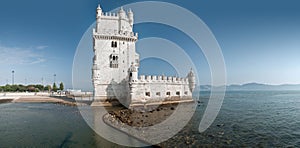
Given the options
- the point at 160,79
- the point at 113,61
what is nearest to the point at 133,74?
the point at 113,61

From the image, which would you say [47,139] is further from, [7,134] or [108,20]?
[108,20]

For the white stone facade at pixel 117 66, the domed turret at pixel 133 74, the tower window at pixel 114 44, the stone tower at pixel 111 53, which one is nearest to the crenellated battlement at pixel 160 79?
the white stone facade at pixel 117 66

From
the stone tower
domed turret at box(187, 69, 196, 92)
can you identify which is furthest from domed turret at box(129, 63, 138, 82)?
domed turret at box(187, 69, 196, 92)

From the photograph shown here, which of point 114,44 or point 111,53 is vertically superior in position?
point 114,44

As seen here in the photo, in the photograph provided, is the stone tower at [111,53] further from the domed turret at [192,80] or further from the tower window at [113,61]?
the domed turret at [192,80]

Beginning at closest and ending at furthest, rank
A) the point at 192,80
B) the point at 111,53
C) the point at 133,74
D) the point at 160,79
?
the point at 133,74 < the point at 111,53 < the point at 160,79 < the point at 192,80

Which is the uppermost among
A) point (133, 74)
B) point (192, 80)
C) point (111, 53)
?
point (111, 53)

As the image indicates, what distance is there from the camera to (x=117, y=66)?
33.0 meters

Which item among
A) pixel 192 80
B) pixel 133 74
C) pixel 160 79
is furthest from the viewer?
pixel 192 80

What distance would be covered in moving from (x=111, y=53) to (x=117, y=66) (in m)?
2.58

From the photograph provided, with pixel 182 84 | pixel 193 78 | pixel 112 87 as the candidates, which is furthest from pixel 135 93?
pixel 193 78

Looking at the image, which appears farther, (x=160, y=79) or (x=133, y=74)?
(x=160, y=79)

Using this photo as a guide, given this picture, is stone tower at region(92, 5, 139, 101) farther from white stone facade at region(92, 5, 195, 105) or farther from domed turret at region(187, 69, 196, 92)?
domed turret at region(187, 69, 196, 92)

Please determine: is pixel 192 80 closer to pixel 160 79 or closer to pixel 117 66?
pixel 160 79
